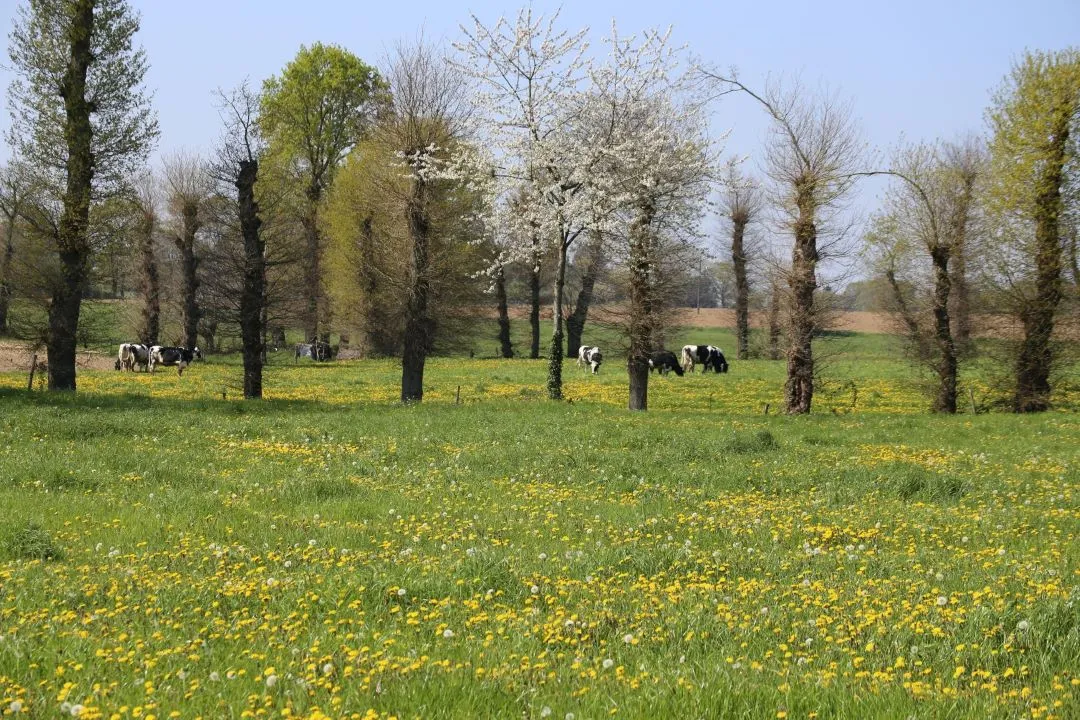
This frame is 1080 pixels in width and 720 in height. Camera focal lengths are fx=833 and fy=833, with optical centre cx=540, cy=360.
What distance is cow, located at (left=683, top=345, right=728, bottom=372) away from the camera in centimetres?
5081

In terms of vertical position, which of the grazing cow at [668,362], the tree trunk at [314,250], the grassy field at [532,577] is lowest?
Result: the grassy field at [532,577]

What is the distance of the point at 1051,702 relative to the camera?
483cm

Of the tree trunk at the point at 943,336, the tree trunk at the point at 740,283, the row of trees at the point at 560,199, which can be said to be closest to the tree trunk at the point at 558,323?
the row of trees at the point at 560,199

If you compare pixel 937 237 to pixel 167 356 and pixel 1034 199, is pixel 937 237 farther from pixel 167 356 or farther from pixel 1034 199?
pixel 167 356

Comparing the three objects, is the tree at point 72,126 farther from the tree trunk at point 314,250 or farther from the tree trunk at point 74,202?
the tree trunk at point 314,250

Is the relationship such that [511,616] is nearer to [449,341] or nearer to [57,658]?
[57,658]

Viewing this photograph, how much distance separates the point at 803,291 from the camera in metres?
29.0

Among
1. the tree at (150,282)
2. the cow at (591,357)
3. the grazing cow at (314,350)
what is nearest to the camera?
the cow at (591,357)

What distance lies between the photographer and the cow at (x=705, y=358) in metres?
50.8

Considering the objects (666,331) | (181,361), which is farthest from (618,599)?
(181,361)

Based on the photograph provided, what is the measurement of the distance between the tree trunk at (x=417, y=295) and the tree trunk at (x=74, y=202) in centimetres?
1092

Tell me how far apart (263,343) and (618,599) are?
28.0 m

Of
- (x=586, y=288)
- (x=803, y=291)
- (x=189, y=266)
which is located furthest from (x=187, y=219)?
(x=803, y=291)

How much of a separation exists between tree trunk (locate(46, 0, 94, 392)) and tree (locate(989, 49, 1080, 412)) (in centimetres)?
3180
